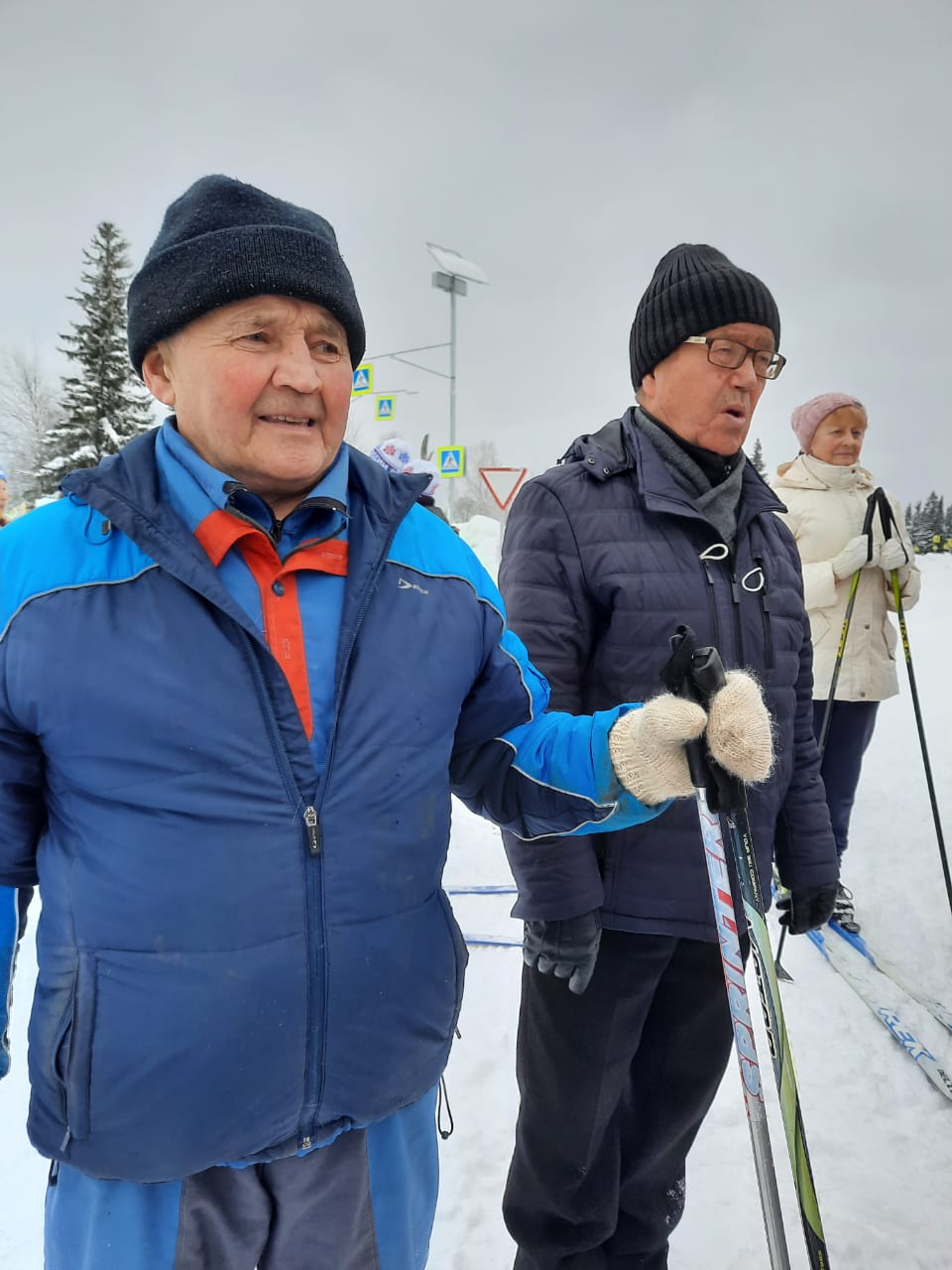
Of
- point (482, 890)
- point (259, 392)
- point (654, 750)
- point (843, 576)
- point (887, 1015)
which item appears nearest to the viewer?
point (259, 392)

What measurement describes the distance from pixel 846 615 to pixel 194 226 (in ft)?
12.6

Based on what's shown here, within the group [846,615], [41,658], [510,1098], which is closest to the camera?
[41,658]

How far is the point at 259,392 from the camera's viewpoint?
1241 millimetres

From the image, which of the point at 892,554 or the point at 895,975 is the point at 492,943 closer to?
the point at 895,975

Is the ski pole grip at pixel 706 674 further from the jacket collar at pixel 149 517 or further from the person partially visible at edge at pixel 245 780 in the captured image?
the jacket collar at pixel 149 517

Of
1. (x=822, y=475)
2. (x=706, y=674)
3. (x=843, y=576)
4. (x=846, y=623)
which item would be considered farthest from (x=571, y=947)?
(x=822, y=475)

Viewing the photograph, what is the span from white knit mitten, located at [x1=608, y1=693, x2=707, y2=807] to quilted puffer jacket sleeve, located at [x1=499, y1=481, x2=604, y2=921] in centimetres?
39

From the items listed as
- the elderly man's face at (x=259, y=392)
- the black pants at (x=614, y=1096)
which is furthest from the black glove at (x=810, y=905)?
the elderly man's face at (x=259, y=392)

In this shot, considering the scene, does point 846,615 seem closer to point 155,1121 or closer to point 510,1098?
point 510,1098

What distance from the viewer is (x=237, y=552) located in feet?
4.18

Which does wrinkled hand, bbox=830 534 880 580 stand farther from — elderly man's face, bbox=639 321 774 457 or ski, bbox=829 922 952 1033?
elderly man's face, bbox=639 321 774 457

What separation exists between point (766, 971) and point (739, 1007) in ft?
0.28

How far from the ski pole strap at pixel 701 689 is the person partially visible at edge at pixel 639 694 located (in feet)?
1.43

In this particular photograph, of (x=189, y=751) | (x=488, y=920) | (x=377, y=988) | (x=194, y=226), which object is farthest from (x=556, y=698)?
(x=488, y=920)
